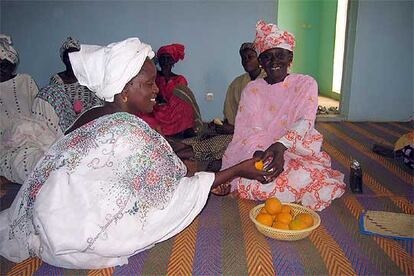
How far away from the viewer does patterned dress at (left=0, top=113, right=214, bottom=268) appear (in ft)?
5.35

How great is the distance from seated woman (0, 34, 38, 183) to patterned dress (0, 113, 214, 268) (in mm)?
1276

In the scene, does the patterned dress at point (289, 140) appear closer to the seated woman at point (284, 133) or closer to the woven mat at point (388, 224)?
the seated woman at point (284, 133)

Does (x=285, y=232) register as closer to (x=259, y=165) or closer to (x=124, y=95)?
(x=259, y=165)

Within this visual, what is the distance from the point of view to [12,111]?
11.5 ft

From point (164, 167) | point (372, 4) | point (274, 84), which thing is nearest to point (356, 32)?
point (372, 4)

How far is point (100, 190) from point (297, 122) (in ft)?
5.11

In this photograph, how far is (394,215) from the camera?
2.44m

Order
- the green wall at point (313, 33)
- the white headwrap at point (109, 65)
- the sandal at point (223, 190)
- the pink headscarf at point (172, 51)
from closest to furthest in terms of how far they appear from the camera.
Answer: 1. the white headwrap at point (109, 65)
2. the sandal at point (223, 190)
3. the pink headscarf at point (172, 51)
4. the green wall at point (313, 33)

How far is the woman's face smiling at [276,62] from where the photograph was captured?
2727 millimetres

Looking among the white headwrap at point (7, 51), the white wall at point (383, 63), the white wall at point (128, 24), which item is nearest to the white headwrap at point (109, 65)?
the white headwrap at point (7, 51)

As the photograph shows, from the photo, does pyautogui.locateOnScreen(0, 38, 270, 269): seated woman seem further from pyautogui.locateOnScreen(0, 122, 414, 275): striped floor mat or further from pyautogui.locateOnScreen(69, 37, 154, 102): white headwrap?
pyautogui.locateOnScreen(0, 122, 414, 275): striped floor mat

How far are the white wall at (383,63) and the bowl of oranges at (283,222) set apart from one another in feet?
15.2

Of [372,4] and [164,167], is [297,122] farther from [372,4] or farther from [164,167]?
[372,4]

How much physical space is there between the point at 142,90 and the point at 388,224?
173cm
